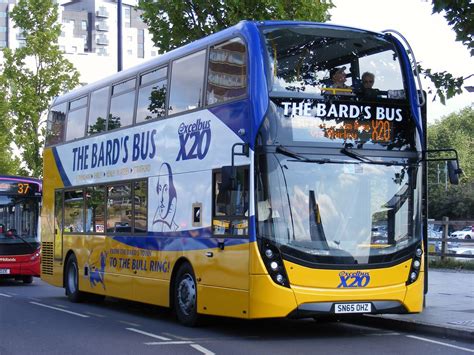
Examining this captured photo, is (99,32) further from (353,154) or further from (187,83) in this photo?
(353,154)

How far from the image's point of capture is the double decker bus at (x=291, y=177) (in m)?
11.4

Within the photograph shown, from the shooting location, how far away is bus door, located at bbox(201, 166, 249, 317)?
1148cm

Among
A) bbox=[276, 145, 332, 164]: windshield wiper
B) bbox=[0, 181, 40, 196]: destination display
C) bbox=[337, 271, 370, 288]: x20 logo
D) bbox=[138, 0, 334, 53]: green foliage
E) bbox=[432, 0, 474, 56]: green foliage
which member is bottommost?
Result: bbox=[337, 271, 370, 288]: x20 logo

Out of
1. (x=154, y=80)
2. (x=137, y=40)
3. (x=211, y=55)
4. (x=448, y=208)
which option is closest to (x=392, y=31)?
(x=211, y=55)

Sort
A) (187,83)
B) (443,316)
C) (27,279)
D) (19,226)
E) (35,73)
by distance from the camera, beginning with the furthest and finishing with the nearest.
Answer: (35,73) → (27,279) → (19,226) → (187,83) → (443,316)

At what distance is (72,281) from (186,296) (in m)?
5.89

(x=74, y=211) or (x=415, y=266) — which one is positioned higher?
(x=74, y=211)

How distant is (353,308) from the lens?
11.4 metres

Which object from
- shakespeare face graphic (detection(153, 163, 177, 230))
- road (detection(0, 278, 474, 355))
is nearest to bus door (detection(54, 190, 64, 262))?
road (detection(0, 278, 474, 355))

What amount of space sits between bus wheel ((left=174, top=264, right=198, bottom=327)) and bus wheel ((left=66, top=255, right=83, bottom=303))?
16.4 feet

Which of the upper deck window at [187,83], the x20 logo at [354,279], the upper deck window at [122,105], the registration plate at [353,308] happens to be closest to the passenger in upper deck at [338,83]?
the upper deck window at [187,83]

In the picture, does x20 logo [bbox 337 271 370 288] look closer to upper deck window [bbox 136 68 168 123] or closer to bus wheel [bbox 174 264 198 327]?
bus wheel [bbox 174 264 198 327]

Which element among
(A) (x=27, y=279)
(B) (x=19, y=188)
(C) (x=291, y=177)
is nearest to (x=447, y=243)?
(B) (x=19, y=188)

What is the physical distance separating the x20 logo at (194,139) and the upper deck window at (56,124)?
6201 millimetres
